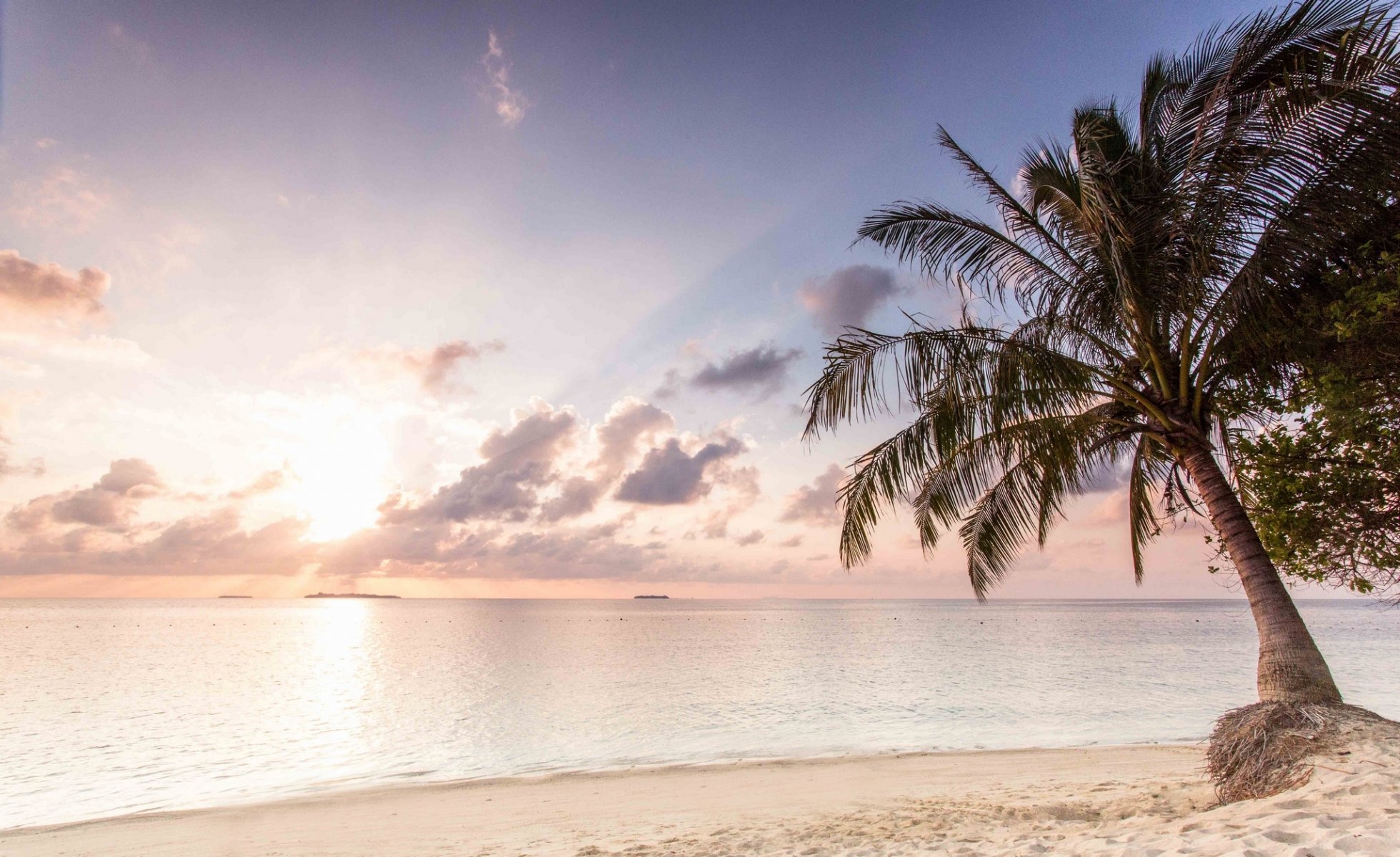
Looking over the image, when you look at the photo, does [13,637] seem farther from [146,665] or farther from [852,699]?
[852,699]

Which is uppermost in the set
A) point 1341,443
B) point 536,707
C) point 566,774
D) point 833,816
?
point 1341,443

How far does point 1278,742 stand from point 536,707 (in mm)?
20646

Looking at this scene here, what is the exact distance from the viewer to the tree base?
5.95 meters

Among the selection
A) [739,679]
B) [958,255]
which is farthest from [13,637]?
[958,255]

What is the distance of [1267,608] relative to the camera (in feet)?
23.8

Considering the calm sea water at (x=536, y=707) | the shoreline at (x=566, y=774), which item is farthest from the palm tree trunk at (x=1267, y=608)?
the calm sea water at (x=536, y=707)

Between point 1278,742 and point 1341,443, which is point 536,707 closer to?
point 1278,742

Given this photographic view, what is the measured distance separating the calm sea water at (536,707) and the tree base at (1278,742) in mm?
9696

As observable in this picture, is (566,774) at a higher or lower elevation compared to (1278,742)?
lower

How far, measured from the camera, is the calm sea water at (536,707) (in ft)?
48.4

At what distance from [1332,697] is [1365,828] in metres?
2.96

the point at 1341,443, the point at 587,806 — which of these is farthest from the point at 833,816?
the point at 1341,443

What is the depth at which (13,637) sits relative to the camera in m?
60.8

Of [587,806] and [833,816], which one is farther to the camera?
[587,806]
